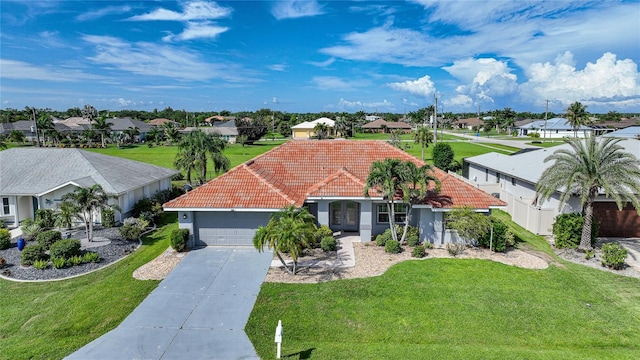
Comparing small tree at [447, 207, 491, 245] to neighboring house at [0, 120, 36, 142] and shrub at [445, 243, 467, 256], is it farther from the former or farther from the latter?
neighboring house at [0, 120, 36, 142]

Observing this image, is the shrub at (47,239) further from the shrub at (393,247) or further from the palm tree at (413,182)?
the palm tree at (413,182)

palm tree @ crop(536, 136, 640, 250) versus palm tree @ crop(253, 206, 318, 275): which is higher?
palm tree @ crop(536, 136, 640, 250)

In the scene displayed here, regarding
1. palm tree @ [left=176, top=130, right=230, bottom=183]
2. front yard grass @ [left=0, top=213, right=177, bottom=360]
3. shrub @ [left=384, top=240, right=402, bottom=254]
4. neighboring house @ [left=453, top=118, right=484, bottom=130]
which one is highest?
neighboring house @ [left=453, top=118, right=484, bottom=130]

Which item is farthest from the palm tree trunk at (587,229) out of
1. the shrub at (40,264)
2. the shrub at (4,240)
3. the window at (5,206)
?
the window at (5,206)

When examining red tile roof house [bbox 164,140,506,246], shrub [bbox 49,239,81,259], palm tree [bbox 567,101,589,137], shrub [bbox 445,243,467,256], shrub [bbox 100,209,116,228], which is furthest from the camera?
palm tree [bbox 567,101,589,137]

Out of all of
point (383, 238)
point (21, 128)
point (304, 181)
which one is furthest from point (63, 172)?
point (21, 128)

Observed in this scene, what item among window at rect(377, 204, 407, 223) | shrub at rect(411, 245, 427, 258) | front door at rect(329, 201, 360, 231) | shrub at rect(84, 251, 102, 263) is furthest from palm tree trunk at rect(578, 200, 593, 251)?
shrub at rect(84, 251, 102, 263)
